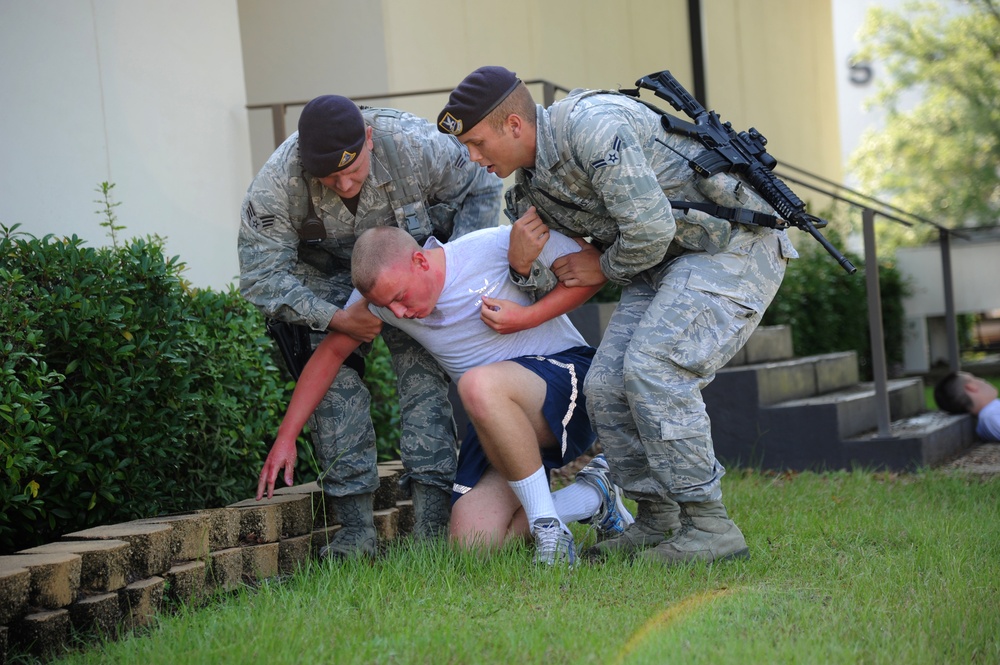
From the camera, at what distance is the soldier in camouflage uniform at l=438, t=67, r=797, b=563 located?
3213 millimetres

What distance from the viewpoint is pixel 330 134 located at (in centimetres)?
335

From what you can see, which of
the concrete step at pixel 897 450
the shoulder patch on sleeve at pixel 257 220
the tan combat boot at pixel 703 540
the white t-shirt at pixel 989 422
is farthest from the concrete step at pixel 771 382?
the shoulder patch on sleeve at pixel 257 220

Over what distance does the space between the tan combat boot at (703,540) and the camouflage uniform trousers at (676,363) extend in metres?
0.06

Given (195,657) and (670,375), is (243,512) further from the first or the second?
(670,375)

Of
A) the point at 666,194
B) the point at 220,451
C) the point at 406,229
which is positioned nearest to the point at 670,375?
the point at 666,194

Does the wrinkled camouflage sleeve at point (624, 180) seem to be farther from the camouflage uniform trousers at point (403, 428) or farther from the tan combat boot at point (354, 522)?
the tan combat boot at point (354, 522)

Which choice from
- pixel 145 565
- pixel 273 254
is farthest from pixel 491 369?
pixel 145 565

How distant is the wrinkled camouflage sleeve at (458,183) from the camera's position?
3752mm

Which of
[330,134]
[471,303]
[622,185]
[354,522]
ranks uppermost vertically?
[330,134]

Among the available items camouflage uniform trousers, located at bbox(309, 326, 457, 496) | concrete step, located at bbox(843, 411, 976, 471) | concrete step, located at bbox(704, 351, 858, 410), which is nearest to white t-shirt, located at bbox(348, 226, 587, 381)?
camouflage uniform trousers, located at bbox(309, 326, 457, 496)

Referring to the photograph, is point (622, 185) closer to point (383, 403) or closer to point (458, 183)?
point (458, 183)

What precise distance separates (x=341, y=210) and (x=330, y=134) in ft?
1.28

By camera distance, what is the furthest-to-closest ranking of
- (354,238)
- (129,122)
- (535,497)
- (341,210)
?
(129,122)
(354,238)
(341,210)
(535,497)

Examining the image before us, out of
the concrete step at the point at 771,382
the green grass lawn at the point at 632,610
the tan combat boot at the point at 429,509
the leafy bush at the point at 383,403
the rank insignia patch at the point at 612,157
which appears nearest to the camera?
the green grass lawn at the point at 632,610
